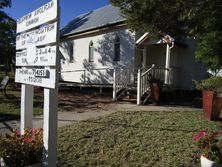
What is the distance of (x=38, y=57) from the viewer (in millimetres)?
4711

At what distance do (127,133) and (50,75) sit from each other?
3508 millimetres

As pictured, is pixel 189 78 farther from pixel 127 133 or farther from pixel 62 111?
pixel 127 133

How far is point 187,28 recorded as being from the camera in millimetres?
9906

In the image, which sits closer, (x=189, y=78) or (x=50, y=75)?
(x=50, y=75)

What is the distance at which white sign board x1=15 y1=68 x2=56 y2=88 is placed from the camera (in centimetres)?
422

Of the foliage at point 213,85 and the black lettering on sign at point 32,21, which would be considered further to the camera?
the foliage at point 213,85

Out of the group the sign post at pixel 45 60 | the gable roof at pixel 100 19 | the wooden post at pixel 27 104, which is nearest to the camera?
the sign post at pixel 45 60

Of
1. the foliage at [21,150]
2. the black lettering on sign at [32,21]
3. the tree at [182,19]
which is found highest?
the tree at [182,19]

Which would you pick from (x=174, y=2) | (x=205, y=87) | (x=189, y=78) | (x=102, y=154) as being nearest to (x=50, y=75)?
(x=102, y=154)

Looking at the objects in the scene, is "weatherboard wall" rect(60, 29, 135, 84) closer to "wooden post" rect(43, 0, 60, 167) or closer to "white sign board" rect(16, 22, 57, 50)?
"white sign board" rect(16, 22, 57, 50)

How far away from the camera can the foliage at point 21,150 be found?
4535mm

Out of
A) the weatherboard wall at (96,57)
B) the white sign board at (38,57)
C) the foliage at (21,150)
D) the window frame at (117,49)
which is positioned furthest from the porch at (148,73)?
the foliage at (21,150)

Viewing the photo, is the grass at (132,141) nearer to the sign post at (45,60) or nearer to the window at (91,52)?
the sign post at (45,60)

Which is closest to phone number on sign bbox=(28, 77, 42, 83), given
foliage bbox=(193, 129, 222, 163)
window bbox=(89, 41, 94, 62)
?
foliage bbox=(193, 129, 222, 163)
